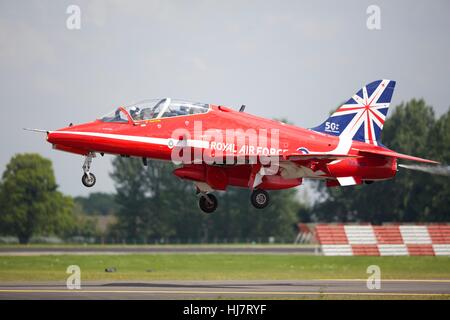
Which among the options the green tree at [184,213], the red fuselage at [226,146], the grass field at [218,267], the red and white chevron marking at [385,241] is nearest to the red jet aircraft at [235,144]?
the red fuselage at [226,146]

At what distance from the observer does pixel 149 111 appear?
3509cm

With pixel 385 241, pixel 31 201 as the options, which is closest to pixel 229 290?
pixel 385 241

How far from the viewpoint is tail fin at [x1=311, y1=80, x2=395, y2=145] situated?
3934cm

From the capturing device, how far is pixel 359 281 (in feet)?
124

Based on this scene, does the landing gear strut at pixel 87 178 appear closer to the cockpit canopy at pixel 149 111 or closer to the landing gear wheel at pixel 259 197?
the cockpit canopy at pixel 149 111

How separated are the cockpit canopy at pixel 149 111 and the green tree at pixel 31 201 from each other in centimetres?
6976

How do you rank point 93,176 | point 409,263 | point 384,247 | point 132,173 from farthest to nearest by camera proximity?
point 132,173
point 384,247
point 409,263
point 93,176

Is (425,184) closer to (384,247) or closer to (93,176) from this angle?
(384,247)

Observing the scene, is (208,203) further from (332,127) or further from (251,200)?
(332,127)

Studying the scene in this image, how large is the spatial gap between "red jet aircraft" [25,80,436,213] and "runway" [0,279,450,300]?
4.07 metres

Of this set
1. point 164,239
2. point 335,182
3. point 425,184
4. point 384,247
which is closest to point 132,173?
point 164,239

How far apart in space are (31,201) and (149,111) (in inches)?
2983

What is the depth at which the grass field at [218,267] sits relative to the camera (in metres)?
41.9
